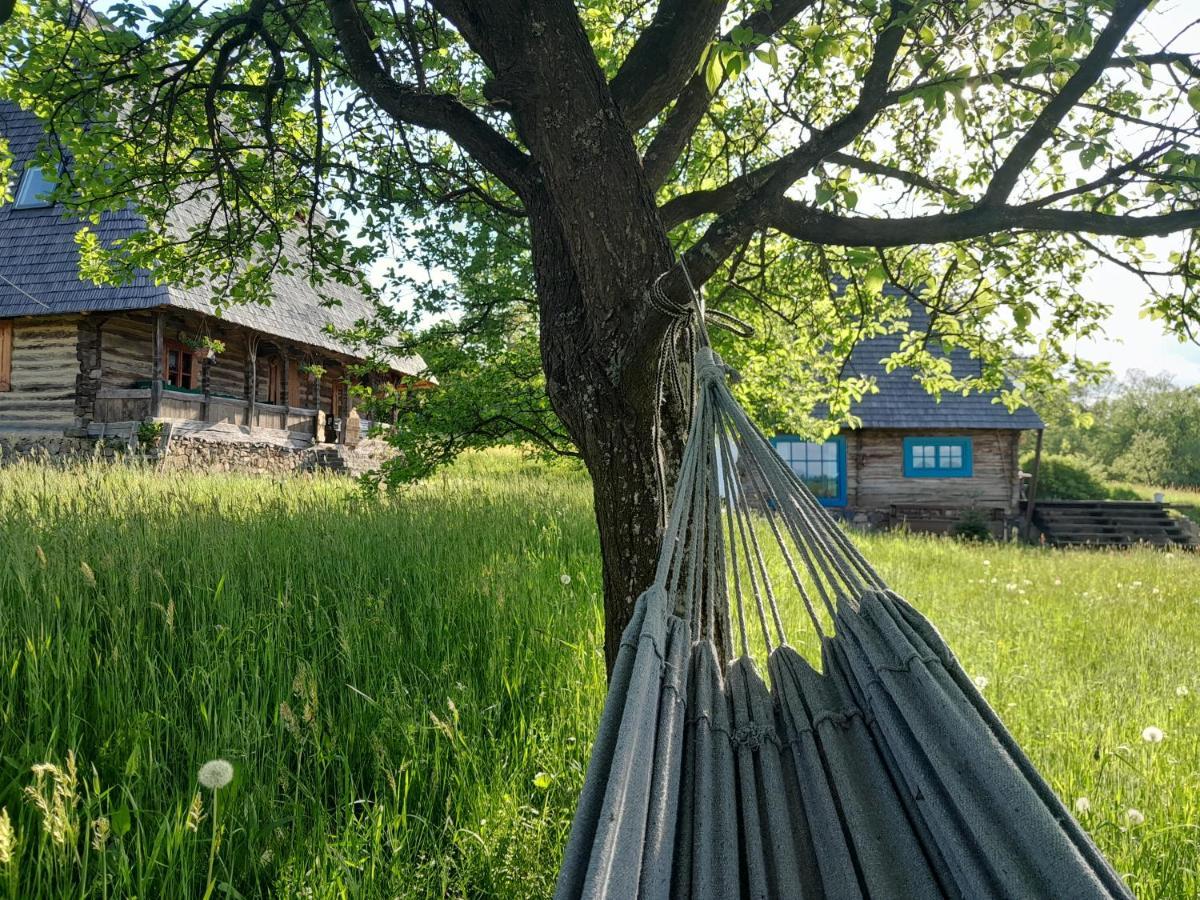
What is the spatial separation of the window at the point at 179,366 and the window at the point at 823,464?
11468 millimetres

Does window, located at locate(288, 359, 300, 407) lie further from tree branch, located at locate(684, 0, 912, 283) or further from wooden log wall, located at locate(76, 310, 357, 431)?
tree branch, located at locate(684, 0, 912, 283)

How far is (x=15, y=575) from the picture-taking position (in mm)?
2893

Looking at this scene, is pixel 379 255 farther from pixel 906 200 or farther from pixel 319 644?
pixel 906 200

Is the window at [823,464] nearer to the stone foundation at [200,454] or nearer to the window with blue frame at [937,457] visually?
the window with blue frame at [937,457]

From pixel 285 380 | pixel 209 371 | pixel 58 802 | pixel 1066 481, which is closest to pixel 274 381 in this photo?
pixel 285 380

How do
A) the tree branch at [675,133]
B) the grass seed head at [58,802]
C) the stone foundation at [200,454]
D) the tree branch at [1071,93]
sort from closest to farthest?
the grass seed head at [58,802], the tree branch at [1071,93], the tree branch at [675,133], the stone foundation at [200,454]

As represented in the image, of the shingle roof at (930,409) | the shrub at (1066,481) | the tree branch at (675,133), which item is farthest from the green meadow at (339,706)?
the shrub at (1066,481)

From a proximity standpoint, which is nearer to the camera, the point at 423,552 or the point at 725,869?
the point at 725,869

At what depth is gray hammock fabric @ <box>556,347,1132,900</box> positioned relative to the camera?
0.91m

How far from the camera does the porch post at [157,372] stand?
1152cm

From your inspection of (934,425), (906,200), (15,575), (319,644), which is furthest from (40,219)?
(934,425)

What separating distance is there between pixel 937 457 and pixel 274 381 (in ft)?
47.6

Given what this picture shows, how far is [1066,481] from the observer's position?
1834 centimetres

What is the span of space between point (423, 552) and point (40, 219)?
1242cm
